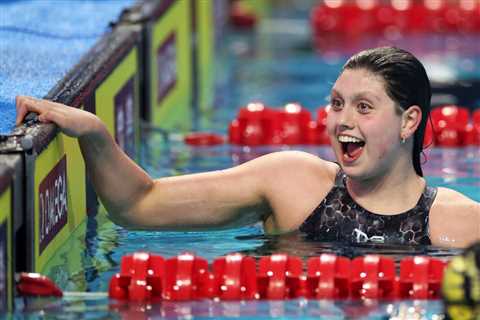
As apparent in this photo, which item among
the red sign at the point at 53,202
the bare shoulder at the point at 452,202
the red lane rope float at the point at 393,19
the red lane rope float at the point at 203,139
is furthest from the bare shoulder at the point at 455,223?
the red lane rope float at the point at 393,19

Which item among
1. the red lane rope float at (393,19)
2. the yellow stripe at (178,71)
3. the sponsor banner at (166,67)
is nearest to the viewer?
the yellow stripe at (178,71)

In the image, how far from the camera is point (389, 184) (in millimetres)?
4512

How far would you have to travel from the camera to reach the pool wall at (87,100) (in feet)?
13.2

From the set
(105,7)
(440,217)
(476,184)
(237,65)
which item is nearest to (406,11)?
(237,65)

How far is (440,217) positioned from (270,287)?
0.78m

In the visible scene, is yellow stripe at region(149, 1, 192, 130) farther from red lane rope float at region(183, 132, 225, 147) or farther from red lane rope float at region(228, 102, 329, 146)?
red lane rope float at region(228, 102, 329, 146)

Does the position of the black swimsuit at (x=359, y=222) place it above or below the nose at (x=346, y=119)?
below

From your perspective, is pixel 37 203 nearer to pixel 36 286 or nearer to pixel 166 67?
pixel 36 286

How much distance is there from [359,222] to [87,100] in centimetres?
118

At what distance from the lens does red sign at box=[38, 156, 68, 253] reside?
4312 mm

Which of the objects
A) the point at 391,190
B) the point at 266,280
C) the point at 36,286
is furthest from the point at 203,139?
the point at 36,286

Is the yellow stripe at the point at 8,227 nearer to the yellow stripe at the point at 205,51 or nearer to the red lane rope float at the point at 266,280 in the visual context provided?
the red lane rope float at the point at 266,280

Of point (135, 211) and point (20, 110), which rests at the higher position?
point (20, 110)

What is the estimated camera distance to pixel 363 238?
4555 mm
